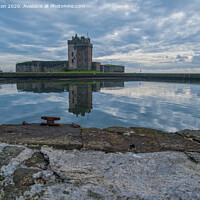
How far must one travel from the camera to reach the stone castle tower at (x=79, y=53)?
5119 centimetres

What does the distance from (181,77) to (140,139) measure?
6275 centimetres

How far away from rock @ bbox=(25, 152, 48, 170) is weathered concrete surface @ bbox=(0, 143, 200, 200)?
0.11 feet

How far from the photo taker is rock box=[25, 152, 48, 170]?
2.99 m

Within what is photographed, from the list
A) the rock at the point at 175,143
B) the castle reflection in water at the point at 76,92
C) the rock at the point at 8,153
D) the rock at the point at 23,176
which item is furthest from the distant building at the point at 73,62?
the rock at the point at 23,176

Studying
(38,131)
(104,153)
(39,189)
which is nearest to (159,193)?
(104,153)

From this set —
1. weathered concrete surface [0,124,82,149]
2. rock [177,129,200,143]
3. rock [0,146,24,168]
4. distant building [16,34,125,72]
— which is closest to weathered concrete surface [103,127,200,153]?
rock [177,129,200,143]

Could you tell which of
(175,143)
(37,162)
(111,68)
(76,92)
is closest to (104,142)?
(37,162)

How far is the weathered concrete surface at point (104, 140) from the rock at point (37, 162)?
0.48 metres

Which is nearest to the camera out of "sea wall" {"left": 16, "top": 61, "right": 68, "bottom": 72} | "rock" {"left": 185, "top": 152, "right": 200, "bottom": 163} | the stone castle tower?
"rock" {"left": 185, "top": 152, "right": 200, "bottom": 163}

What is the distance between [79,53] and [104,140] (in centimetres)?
5080

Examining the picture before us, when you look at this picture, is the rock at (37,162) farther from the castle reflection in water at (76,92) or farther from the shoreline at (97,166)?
the castle reflection in water at (76,92)

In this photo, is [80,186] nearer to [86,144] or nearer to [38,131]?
[86,144]

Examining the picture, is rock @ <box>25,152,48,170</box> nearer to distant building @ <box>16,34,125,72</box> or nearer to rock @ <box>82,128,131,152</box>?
rock @ <box>82,128,131,152</box>

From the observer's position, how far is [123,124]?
6.75 meters
